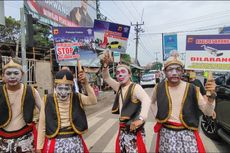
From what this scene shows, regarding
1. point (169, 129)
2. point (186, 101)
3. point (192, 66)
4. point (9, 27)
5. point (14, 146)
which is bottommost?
point (14, 146)

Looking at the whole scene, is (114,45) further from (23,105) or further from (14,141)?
Answer: (14,141)

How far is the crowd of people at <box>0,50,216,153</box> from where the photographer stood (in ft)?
9.76

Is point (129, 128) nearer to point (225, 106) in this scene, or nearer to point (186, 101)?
point (186, 101)

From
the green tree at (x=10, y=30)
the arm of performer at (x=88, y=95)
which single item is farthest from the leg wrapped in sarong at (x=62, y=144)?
the green tree at (x=10, y=30)

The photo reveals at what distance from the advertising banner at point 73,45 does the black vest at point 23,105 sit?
15.3 ft

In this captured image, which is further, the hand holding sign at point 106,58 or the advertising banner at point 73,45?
the advertising banner at point 73,45

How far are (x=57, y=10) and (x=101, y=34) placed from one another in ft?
41.8

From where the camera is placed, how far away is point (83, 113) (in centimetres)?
310

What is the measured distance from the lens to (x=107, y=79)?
3.80m

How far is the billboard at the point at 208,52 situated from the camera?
12.1 feet

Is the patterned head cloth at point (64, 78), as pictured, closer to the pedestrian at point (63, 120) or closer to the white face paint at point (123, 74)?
the pedestrian at point (63, 120)

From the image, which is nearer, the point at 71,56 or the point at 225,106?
the point at 225,106

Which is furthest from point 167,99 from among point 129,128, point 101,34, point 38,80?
point 38,80

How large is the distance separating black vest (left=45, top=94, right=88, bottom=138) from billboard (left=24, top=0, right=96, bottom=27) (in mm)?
13601
